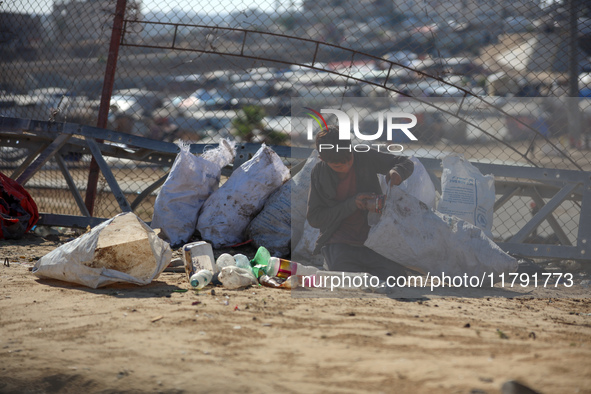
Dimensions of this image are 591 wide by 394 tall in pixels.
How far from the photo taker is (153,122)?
1124cm

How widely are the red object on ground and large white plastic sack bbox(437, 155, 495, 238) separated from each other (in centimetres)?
314

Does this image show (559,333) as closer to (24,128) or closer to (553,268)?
(553,268)

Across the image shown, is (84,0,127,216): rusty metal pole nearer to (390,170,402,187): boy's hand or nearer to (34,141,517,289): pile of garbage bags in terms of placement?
(34,141,517,289): pile of garbage bags

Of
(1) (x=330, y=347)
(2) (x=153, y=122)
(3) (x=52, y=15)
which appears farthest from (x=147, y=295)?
(2) (x=153, y=122)

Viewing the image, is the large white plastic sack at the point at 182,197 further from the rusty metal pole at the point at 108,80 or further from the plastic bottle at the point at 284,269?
the plastic bottle at the point at 284,269

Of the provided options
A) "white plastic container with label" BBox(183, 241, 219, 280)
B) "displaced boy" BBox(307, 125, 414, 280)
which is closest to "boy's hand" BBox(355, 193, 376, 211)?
"displaced boy" BBox(307, 125, 414, 280)

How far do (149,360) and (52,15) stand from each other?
4618mm

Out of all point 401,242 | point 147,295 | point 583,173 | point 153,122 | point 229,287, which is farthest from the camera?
point 153,122

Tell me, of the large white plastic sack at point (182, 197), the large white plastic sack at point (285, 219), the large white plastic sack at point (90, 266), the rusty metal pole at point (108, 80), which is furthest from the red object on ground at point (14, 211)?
the large white plastic sack at point (285, 219)

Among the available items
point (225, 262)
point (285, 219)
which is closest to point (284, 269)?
point (225, 262)

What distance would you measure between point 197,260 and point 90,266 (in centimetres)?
59

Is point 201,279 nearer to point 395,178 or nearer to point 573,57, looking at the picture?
point 395,178

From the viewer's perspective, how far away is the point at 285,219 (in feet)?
13.3

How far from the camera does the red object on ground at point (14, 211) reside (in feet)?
13.6
